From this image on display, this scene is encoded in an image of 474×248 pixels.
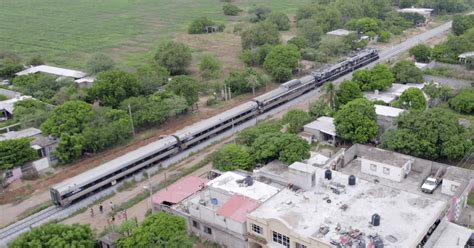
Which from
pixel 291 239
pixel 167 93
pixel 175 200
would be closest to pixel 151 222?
pixel 175 200

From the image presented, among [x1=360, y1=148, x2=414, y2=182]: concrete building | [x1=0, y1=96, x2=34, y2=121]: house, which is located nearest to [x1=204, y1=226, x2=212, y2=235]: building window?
[x1=360, y1=148, x2=414, y2=182]: concrete building

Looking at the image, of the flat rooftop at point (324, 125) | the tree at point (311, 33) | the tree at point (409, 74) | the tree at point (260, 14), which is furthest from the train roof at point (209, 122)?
the tree at point (260, 14)

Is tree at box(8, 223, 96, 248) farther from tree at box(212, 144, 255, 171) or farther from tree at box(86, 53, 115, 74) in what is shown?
tree at box(86, 53, 115, 74)

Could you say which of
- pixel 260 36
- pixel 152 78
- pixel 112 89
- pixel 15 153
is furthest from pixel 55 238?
pixel 260 36

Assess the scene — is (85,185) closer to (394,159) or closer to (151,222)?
(151,222)

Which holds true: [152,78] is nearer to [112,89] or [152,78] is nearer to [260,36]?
[112,89]

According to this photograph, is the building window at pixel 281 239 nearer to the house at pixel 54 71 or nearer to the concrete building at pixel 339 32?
the house at pixel 54 71
